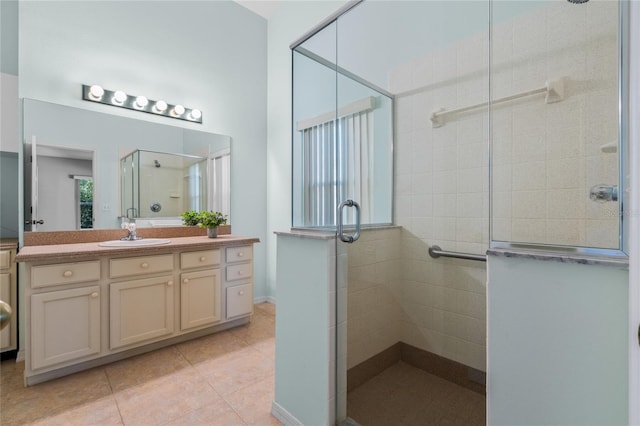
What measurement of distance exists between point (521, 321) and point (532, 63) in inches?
51.0

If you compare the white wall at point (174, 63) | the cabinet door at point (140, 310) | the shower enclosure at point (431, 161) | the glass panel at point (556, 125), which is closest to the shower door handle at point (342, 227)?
the shower enclosure at point (431, 161)

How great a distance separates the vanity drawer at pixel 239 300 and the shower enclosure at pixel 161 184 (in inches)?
37.0

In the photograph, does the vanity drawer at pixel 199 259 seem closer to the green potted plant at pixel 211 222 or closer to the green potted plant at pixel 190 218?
the green potted plant at pixel 211 222

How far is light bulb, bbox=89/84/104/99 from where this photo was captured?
249cm

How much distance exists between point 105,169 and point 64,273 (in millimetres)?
993

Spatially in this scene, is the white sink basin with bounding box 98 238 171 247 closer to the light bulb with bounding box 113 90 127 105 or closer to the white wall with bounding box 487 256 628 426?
the light bulb with bounding box 113 90 127 105

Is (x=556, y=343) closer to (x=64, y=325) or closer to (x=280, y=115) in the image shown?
(x=64, y=325)

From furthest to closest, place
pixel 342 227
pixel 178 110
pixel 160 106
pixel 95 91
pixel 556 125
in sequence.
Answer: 1. pixel 178 110
2. pixel 160 106
3. pixel 95 91
4. pixel 342 227
5. pixel 556 125

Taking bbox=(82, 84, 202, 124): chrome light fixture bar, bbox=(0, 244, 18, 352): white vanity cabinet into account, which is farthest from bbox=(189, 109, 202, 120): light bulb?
bbox=(0, 244, 18, 352): white vanity cabinet

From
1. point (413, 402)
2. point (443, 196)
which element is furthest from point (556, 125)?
point (413, 402)

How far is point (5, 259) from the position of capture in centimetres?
209

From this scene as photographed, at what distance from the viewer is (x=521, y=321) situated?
0.88m

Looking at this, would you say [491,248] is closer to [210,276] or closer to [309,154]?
[309,154]

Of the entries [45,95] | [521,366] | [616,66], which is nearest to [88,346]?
[45,95]
